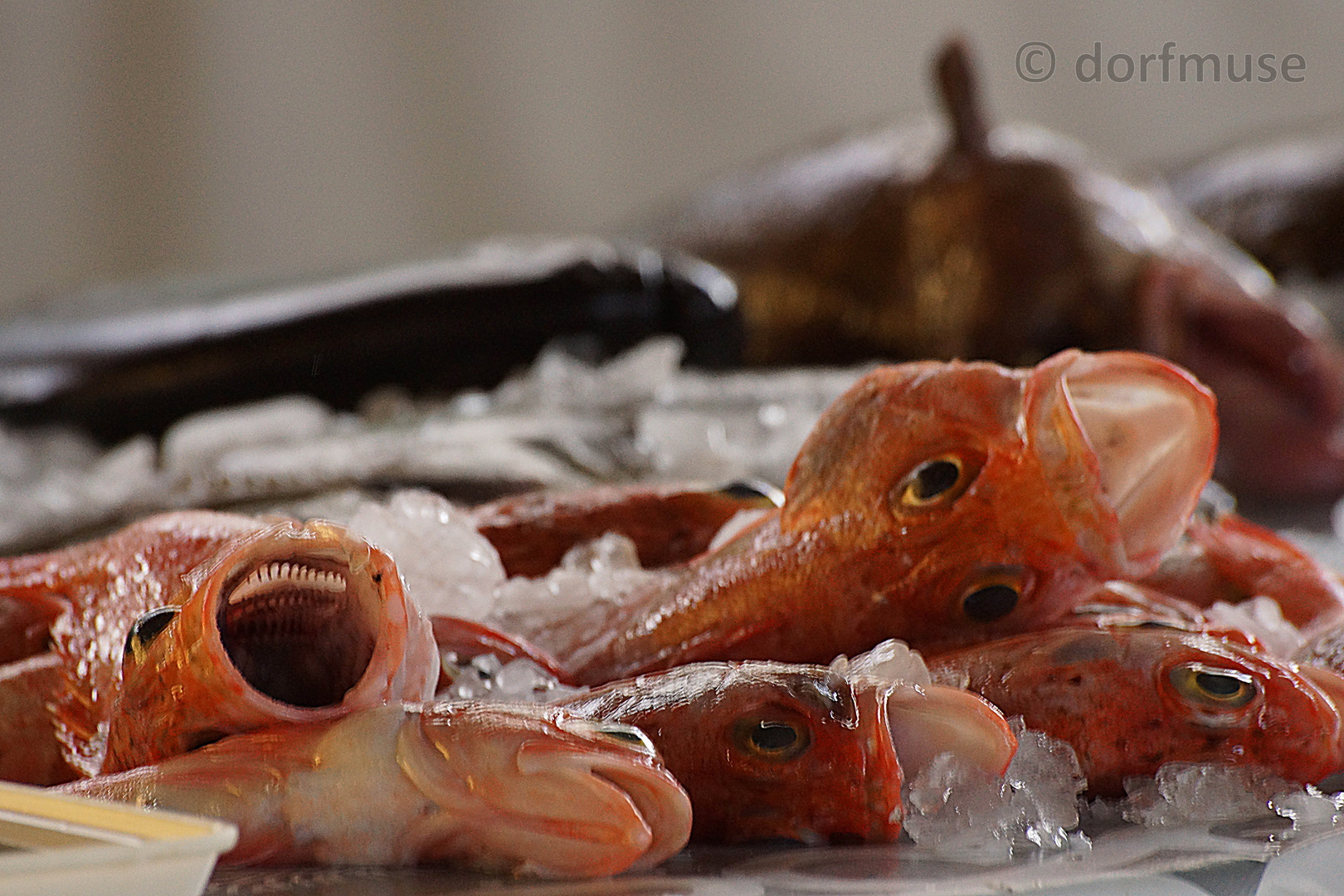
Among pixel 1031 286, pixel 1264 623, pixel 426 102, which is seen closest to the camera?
pixel 1264 623

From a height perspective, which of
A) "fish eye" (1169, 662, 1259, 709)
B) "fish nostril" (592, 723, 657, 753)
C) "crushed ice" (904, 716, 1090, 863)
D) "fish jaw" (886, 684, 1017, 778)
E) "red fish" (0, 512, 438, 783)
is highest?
"red fish" (0, 512, 438, 783)

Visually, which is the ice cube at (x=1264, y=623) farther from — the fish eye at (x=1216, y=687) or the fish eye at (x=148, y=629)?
the fish eye at (x=148, y=629)

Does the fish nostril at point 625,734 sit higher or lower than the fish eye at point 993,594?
higher

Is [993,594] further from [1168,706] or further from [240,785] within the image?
[240,785]

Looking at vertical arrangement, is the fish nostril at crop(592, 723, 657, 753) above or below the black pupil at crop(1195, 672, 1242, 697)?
above

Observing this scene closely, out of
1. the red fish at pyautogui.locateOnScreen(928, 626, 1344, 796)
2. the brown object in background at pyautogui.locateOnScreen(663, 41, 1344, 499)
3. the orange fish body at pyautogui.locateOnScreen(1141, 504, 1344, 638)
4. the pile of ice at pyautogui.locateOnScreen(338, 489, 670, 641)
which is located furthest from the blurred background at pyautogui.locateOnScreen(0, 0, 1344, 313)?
the red fish at pyautogui.locateOnScreen(928, 626, 1344, 796)

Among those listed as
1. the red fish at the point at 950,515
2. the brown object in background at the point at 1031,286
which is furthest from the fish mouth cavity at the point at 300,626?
the brown object in background at the point at 1031,286

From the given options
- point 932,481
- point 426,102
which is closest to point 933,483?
point 932,481

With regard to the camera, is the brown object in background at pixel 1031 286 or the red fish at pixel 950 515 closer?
the red fish at pixel 950 515

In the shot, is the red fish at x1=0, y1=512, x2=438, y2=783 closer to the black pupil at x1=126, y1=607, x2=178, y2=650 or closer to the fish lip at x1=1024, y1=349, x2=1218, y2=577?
the black pupil at x1=126, y1=607, x2=178, y2=650
